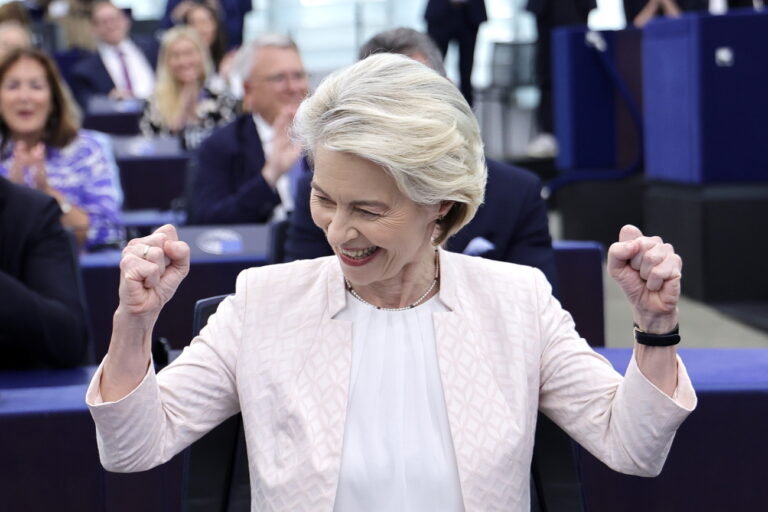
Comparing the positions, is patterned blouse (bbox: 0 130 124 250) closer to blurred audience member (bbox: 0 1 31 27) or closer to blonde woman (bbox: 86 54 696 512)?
blonde woman (bbox: 86 54 696 512)

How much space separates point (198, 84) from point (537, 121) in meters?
3.11

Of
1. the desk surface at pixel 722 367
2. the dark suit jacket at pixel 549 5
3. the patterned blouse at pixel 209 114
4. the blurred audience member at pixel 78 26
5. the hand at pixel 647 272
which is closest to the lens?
the hand at pixel 647 272

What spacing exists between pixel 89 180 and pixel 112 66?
241 inches

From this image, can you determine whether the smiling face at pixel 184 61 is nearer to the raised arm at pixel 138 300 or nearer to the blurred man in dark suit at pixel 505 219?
the blurred man in dark suit at pixel 505 219

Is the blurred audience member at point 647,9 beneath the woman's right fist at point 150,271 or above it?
above

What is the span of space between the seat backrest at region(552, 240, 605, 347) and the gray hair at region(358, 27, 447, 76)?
1037 mm

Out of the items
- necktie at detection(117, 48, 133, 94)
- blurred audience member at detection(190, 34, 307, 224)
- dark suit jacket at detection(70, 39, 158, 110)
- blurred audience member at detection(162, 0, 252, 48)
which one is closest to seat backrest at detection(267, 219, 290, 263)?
blurred audience member at detection(190, 34, 307, 224)

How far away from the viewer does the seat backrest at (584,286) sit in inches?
158

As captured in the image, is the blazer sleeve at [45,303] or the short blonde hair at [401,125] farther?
the blazer sleeve at [45,303]

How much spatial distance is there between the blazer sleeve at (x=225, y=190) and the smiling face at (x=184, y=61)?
3308 mm

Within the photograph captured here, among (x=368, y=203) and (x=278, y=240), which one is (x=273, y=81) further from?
(x=368, y=203)

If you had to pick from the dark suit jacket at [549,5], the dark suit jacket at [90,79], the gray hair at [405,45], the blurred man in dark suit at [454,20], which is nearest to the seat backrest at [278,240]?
the gray hair at [405,45]

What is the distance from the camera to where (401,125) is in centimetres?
180

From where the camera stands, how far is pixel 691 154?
6039 mm
